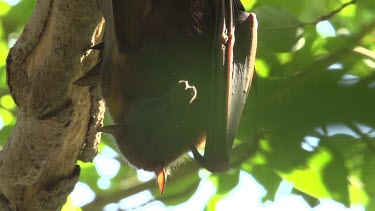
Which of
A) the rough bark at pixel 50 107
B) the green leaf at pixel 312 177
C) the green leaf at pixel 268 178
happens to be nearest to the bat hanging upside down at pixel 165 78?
the rough bark at pixel 50 107

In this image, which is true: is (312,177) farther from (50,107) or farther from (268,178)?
(50,107)

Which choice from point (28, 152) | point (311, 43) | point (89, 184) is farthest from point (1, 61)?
point (311, 43)

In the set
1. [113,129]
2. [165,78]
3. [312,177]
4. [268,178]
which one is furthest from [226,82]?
[268,178]

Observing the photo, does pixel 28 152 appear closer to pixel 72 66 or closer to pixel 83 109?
pixel 83 109

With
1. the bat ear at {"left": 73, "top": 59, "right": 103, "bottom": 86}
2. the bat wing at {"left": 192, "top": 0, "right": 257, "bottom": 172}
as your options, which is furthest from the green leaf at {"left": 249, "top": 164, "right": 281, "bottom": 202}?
the bat ear at {"left": 73, "top": 59, "right": 103, "bottom": 86}

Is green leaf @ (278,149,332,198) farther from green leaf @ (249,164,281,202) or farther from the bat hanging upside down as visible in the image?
the bat hanging upside down
